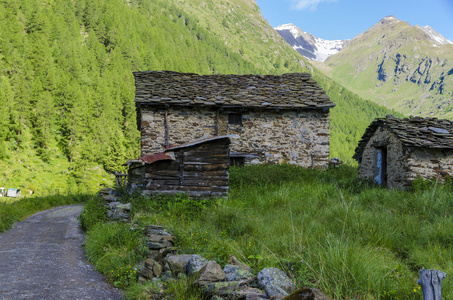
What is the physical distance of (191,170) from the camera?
922 cm

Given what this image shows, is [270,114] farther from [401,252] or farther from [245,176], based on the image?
[401,252]

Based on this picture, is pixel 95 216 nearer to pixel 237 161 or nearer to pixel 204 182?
pixel 204 182

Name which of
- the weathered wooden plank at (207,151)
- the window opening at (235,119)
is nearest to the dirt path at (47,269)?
the weathered wooden plank at (207,151)

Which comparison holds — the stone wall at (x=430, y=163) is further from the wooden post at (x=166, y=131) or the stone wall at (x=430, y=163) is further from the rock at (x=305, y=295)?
the wooden post at (x=166, y=131)

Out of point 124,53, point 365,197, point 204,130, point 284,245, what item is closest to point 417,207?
point 365,197

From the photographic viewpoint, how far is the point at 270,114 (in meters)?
14.9

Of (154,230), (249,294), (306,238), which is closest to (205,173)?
(154,230)

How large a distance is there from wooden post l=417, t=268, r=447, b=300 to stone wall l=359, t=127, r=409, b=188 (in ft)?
33.3

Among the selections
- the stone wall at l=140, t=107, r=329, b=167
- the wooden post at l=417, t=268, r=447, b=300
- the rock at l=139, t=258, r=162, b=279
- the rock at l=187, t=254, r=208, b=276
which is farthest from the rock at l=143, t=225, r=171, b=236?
the stone wall at l=140, t=107, r=329, b=167

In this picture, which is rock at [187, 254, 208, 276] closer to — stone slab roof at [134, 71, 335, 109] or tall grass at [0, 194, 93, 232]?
tall grass at [0, 194, 93, 232]

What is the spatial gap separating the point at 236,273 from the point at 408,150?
10.1 meters

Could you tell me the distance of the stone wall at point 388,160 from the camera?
1126 centimetres

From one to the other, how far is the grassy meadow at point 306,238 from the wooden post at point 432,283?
985 mm

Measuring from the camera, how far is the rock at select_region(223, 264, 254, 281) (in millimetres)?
3789
